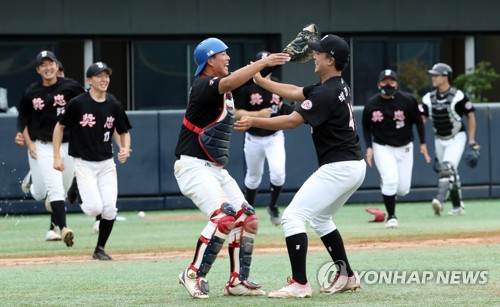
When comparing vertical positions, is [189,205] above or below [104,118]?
below

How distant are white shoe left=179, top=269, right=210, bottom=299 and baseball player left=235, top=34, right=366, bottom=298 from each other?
54cm

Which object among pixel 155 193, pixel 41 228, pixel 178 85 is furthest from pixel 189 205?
pixel 178 85

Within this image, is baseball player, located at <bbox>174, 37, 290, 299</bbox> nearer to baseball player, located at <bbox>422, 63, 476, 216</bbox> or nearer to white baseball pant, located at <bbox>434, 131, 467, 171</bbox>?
baseball player, located at <bbox>422, 63, 476, 216</bbox>

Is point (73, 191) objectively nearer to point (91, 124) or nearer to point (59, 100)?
point (59, 100)

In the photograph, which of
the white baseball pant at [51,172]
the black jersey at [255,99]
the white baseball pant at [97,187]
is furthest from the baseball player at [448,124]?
the white baseball pant at [97,187]

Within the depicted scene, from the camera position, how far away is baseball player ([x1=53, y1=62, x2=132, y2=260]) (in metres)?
13.0

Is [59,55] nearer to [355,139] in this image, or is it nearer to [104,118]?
[104,118]

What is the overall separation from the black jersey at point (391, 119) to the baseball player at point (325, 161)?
7211mm

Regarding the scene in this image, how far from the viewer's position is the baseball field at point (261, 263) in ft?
30.5

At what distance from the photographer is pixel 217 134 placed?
9758mm

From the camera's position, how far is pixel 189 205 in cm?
2077

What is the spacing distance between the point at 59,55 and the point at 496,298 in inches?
679

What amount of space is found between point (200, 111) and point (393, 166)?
7444 millimetres

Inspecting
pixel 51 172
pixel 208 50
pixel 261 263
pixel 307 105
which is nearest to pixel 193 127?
pixel 208 50
